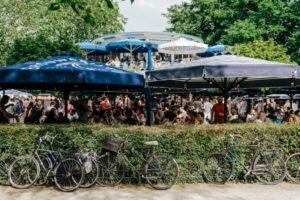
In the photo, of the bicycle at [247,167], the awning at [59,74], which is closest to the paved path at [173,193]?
the bicycle at [247,167]

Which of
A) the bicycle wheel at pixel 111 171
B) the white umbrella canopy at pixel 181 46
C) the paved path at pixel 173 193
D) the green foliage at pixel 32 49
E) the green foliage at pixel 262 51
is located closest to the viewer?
the paved path at pixel 173 193

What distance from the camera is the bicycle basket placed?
343 inches

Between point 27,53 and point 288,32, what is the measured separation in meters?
22.2

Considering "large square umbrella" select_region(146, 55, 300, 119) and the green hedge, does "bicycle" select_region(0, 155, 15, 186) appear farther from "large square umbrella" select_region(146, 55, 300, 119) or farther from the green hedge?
"large square umbrella" select_region(146, 55, 300, 119)

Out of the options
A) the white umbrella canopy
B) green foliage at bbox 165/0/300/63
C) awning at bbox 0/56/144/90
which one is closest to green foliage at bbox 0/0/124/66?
green foliage at bbox 165/0/300/63

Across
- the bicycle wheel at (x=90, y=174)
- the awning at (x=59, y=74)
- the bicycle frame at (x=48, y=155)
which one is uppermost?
the awning at (x=59, y=74)

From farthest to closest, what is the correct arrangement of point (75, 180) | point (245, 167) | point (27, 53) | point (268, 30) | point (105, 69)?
point (268, 30)
point (27, 53)
point (105, 69)
point (245, 167)
point (75, 180)

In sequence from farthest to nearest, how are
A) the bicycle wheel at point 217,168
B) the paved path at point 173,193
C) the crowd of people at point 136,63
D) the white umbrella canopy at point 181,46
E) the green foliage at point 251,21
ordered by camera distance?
the green foliage at point 251,21, the crowd of people at point 136,63, the white umbrella canopy at point 181,46, the bicycle wheel at point 217,168, the paved path at point 173,193

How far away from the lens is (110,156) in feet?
29.1

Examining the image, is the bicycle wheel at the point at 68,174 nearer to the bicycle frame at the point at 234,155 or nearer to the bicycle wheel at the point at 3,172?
the bicycle wheel at the point at 3,172

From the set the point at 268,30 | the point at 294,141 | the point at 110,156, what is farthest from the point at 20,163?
the point at 268,30

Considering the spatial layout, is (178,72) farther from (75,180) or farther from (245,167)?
(75,180)

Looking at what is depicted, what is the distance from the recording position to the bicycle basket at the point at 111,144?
8703mm

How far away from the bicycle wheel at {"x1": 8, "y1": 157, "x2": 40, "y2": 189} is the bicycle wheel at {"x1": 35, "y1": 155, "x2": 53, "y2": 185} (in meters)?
0.11
